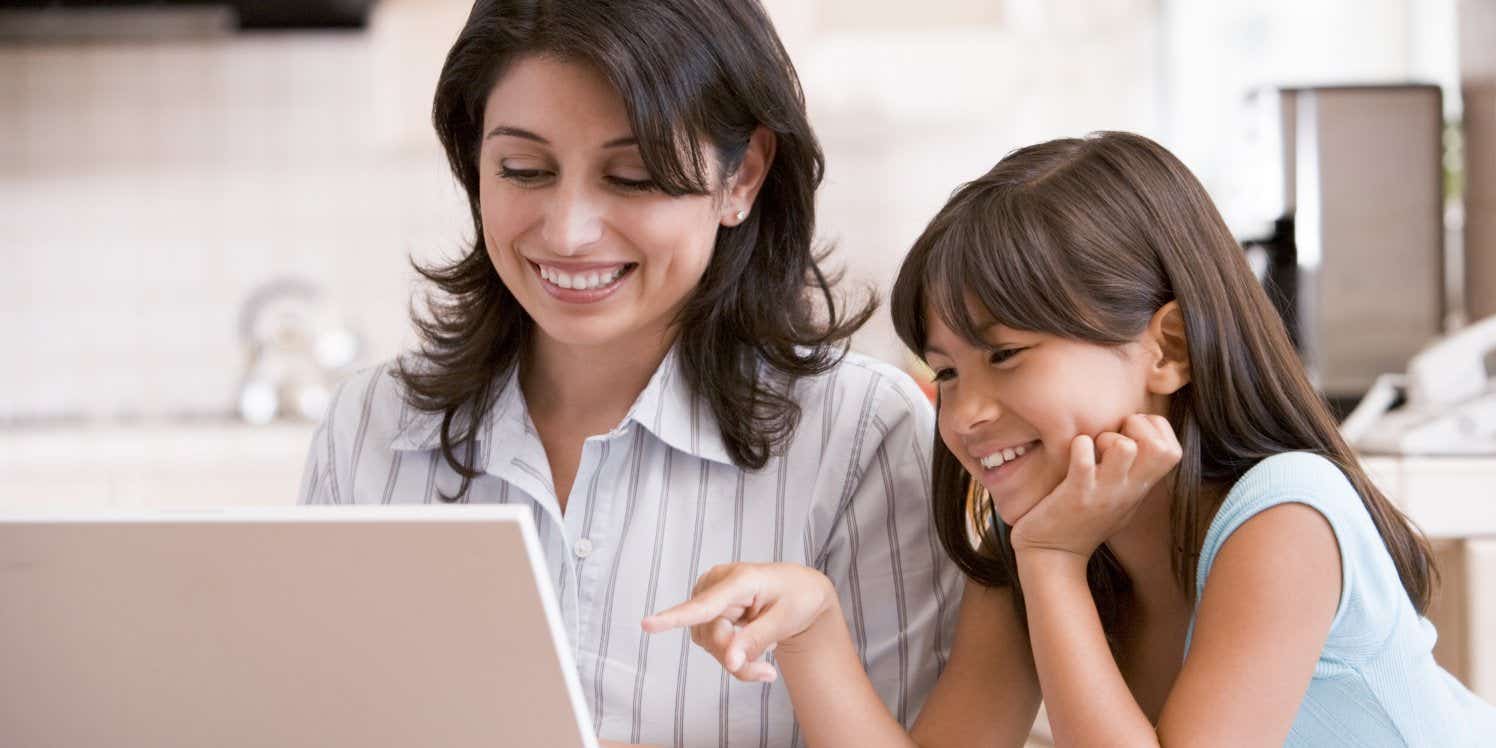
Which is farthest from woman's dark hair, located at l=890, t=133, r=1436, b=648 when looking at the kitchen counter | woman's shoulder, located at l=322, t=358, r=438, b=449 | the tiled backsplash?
the tiled backsplash

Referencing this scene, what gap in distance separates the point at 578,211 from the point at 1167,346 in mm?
448

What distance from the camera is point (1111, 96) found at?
3154 millimetres

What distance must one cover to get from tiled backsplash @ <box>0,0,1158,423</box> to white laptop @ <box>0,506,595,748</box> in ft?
8.29

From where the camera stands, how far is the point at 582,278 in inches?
43.9

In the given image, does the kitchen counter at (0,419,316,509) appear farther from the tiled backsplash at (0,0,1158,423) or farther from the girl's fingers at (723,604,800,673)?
the girl's fingers at (723,604,800,673)

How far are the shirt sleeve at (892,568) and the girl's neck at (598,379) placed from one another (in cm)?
20

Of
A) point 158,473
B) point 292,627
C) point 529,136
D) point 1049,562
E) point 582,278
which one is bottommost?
point 158,473

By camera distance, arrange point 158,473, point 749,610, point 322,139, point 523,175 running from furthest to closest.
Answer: point 322,139 < point 158,473 < point 523,175 < point 749,610

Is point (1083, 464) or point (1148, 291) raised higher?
point (1148, 291)

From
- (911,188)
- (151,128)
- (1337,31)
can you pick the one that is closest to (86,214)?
(151,128)

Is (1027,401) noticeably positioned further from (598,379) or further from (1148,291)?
(598,379)

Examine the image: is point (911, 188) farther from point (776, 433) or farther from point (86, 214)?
point (776, 433)

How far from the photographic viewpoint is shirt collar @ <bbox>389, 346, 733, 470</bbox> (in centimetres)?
119

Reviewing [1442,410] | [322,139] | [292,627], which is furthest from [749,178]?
[322,139]
